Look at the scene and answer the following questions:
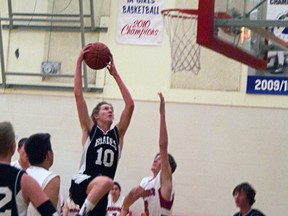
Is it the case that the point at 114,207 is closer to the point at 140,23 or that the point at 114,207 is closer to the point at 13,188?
the point at 140,23

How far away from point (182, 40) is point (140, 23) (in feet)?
3.05

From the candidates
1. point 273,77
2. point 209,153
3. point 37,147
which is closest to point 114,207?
point 209,153

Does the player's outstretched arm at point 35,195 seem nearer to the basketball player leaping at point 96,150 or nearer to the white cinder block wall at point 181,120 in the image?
the basketball player leaping at point 96,150

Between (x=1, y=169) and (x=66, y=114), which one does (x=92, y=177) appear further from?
(x=66, y=114)

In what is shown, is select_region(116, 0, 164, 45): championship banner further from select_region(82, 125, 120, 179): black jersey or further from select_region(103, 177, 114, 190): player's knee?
select_region(103, 177, 114, 190): player's knee

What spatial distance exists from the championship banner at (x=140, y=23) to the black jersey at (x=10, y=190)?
7.14 m

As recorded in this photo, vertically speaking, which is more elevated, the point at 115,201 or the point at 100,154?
the point at 100,154

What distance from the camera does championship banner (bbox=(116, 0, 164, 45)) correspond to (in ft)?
36.4

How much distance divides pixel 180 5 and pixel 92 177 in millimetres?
5242

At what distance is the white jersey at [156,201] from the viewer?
6.90 meters

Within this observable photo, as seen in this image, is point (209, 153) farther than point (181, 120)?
No

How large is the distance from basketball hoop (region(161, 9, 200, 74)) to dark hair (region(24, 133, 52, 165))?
18.4 ft

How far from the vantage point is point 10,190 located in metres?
4.11

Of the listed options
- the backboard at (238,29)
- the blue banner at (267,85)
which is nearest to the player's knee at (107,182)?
the backboard at (238,29)
